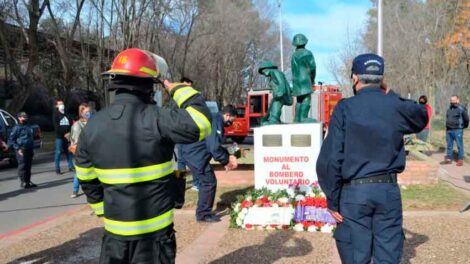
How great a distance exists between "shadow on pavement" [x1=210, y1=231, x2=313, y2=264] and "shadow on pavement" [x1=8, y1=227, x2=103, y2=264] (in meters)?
1.52

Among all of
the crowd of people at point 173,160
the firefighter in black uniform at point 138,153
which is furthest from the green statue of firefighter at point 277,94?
the firefighter in black uniform at point 138,153

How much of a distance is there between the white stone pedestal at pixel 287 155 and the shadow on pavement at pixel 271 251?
1.71 meters

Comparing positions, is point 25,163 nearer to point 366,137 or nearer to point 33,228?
point 33,228

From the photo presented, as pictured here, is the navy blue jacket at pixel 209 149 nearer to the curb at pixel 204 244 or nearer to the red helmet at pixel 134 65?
the curb at pixel 204 244

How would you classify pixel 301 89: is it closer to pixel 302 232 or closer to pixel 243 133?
pixel 302 232

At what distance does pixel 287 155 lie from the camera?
26.9 ft

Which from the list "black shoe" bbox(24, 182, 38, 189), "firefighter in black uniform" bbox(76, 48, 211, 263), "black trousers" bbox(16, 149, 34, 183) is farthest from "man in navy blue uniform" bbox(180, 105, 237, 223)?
"black shoe" bbox(24, 182, 38, 189)

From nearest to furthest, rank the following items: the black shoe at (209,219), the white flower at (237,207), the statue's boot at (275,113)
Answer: the white flower at (237,207), the black shoe at (209,219), the statue's boot at (275,113)

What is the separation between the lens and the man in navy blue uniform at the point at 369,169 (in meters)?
3.47

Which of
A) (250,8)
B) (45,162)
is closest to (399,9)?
(250,8)

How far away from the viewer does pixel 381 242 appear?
347 centimetres

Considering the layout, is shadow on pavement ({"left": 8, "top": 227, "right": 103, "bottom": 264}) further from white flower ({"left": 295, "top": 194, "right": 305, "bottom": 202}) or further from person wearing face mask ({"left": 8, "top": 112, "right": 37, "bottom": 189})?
person wearing face mask ({"left": 8, "top": 112, "right": 37, "bottom": 189})

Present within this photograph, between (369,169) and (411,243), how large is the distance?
307cm

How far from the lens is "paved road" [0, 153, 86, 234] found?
8.56m
